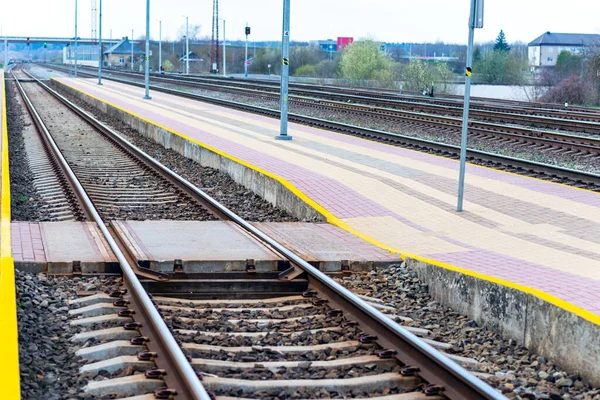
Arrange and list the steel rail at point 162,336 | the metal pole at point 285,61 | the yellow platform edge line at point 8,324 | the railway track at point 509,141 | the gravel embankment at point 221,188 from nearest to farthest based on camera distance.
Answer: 1. the yellow platform edge line at point 8,324
2. the steel rail at point 162,336
3. the gravel embankment at point 221,188
4. the railway track at point 509,141
5. the metal pole at point 285,61

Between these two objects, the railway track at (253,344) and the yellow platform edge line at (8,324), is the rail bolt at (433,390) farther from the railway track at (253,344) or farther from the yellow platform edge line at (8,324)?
the yellow platform edge line at (8,324)

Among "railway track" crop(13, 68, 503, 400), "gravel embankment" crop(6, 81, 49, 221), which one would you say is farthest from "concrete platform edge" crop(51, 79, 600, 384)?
"gravel embankment" crop(6, 81, 49, 221)

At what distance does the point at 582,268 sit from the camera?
859 centimetres

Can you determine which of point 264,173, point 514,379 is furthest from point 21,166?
point 514,379

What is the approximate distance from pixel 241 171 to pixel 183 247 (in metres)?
6.49

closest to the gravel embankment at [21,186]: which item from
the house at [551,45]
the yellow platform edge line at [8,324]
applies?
the yellow platform edge line at [8,324]

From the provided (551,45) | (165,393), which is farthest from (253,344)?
(551,45)

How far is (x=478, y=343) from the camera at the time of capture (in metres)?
7.03

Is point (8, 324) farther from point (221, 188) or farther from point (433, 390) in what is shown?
point (221, 188)

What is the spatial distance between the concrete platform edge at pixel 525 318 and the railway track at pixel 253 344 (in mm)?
724

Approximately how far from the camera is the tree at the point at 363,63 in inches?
3191

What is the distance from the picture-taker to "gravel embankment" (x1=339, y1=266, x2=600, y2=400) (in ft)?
19.4

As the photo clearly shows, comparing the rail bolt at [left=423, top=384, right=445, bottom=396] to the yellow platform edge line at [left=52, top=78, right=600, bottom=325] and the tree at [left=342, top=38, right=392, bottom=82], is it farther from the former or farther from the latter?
the tree at [left=342, top=38, right=392, bottom=82]

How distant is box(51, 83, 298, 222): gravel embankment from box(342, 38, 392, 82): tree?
58204mm
